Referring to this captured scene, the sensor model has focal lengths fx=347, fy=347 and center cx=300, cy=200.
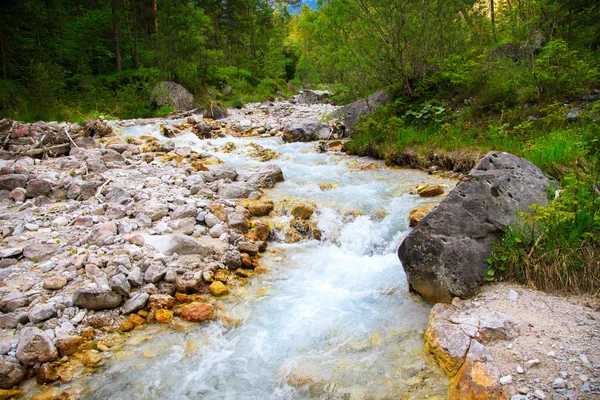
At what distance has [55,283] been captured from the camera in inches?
159

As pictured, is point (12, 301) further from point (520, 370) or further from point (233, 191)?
point (520, 370)

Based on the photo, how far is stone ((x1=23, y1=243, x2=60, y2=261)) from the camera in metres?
4.56

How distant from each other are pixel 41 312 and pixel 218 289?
6.05 ft

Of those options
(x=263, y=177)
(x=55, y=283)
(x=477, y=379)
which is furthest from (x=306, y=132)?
(x=477, y=379)

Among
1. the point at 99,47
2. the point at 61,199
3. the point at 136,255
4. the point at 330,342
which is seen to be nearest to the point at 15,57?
the point at 99,47

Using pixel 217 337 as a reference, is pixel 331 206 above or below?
above

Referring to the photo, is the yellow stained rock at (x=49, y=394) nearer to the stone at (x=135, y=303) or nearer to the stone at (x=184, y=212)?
the stone at (x=135, y=303)

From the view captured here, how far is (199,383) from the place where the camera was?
315cm

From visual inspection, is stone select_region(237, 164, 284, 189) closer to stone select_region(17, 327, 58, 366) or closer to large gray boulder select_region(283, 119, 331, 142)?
large gray boulder select_region(283, 119, 331, 142)

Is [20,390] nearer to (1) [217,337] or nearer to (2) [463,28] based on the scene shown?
(1) [217,337]

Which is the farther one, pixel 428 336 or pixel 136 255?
pixel 136 255

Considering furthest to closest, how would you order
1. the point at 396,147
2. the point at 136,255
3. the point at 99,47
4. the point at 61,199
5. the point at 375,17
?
the point at 99,47 → the point at 375,17 → the point at 396,147 → the point at 61,199 → the point at 136,255

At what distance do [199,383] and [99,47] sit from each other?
2399cm

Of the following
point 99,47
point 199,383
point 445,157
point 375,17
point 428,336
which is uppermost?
point 99,47
